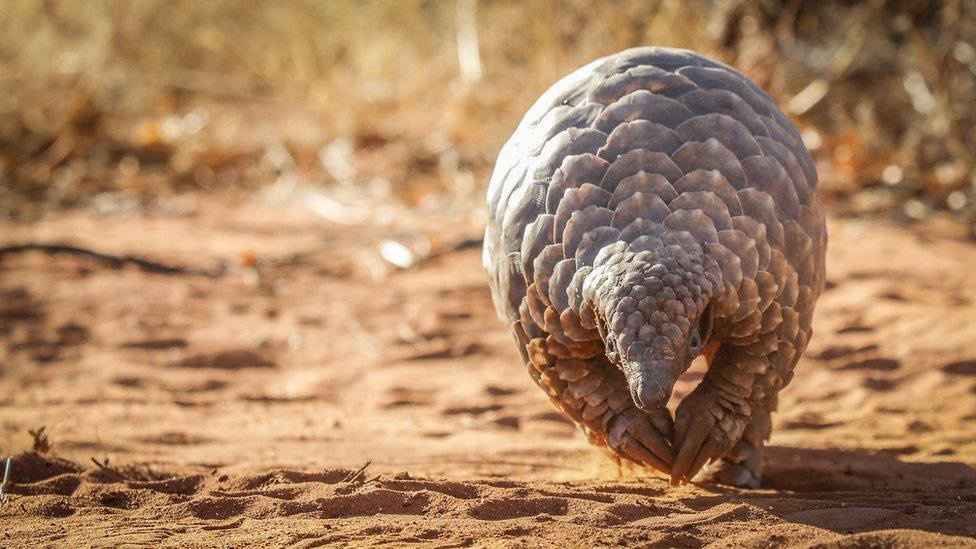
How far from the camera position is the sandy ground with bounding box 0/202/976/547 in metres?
3.20

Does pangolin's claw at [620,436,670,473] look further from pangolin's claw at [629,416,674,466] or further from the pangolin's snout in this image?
the pangolin's snout

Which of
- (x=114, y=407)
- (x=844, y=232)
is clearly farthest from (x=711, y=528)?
(x=844, y=232)

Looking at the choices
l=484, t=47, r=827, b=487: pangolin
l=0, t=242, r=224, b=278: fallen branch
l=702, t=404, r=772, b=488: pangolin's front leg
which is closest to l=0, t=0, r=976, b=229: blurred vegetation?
l=0, t=242, r=224, b=278: fallen branch

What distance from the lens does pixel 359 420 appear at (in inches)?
207

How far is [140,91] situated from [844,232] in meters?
8.93

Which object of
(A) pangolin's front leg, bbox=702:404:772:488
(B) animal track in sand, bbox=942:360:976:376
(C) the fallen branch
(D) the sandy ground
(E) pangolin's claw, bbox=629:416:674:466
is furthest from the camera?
(C) the fallen branch

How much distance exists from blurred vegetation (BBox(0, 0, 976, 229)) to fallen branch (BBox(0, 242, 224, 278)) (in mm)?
1886

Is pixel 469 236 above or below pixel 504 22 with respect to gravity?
below

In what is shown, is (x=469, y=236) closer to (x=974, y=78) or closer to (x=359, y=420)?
(x=359, y=420)

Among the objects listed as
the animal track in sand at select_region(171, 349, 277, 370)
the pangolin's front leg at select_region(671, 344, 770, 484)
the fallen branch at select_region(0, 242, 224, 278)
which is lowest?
the pangolin's front leg at select_region(671, 344, 770, 484)

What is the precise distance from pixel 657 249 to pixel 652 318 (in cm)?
24

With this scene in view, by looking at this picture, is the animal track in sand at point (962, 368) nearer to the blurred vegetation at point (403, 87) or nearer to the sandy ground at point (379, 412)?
the sandy ground at point (379, 412)

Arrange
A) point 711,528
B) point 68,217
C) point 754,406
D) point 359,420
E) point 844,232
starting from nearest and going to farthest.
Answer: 1. point 711,528
2. point 754,406
3. point 359,420
4. point 844,232
5. point 68,217

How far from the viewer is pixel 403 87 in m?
12.3
